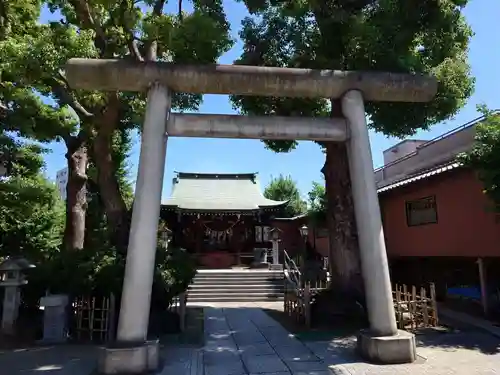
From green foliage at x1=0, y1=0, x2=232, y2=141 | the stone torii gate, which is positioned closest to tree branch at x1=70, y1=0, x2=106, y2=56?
green foliage at x1=0, y1=0, x2=232, y2=141

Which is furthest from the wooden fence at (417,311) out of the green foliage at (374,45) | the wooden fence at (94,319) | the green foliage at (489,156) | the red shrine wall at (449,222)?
the wooden fence at (94,319)

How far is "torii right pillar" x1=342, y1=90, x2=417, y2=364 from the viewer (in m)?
6.39

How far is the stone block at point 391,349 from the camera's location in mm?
6320

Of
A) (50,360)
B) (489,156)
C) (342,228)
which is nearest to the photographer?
(50,360)

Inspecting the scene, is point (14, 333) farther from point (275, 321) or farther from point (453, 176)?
point (453, 176)

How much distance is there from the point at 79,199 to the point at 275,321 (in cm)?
771

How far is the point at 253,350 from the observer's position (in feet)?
25.4

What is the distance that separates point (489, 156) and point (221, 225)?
17347mm

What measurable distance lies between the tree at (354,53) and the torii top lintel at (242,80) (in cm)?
172

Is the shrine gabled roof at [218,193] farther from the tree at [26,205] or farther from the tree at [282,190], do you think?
the tree at [282,190]

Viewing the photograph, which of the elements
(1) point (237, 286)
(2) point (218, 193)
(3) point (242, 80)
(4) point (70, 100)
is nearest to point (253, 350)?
(3) point (242, 80)

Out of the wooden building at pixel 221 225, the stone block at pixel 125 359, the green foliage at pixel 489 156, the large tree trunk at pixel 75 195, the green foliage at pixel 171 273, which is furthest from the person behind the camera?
the wooden building at pixel 221 225

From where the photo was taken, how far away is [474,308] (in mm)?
12008

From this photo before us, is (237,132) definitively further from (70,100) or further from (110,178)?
(70,100)
